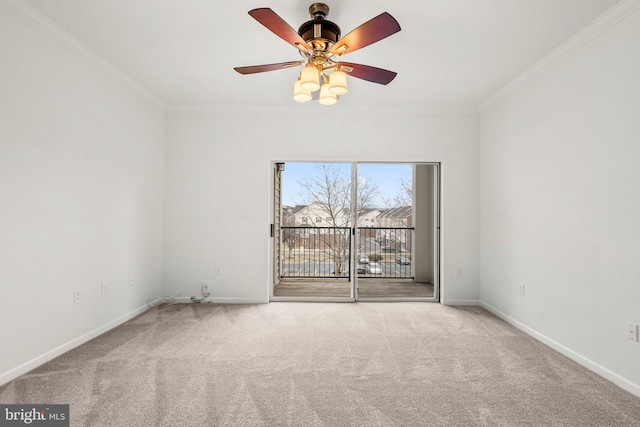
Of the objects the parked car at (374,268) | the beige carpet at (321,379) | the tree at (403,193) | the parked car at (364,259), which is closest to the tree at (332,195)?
the tree at (403,193)

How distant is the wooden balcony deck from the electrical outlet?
8.25 ft

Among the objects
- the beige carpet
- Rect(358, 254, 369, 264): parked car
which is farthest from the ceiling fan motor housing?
Rect(358, 254, 369, 264): parked car

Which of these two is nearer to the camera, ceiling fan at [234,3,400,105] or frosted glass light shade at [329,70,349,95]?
ceiling fan at [234,3,400,105]

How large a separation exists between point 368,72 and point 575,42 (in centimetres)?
173

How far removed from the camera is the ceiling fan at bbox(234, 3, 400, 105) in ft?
6.15

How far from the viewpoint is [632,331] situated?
2168 millimetres

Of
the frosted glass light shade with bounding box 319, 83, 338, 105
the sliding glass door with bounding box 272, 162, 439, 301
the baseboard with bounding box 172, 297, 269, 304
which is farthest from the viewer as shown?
the sliding glass door with bounding box 272, 162, 439, 301

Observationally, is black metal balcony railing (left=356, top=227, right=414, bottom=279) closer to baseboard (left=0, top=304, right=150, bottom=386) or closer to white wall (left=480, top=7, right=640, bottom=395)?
white wall (left=480, top=7, right=640, bottom=395)

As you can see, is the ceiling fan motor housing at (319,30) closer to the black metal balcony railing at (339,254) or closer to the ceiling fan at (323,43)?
the ceiling fan at (323,43)

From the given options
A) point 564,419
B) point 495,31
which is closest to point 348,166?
point 495,31

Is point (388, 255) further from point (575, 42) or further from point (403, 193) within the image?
point (575, 42)

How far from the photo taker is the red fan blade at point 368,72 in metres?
2.33

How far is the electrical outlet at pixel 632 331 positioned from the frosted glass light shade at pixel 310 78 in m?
2.63

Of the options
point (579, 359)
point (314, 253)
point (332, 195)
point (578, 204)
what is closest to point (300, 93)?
point (578, 204)
